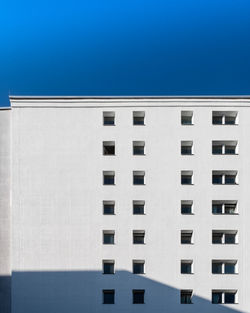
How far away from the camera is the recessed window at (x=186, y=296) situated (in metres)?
26.8

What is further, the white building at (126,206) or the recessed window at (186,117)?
the recessed window at (186,117)

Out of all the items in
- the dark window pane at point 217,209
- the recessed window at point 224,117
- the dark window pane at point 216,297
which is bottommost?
the dark window pane at point 216,297

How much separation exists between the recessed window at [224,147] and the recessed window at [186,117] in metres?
2.53

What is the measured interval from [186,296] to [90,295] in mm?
7180

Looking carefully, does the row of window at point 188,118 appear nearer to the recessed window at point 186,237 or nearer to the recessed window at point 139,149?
the recessed window at point 139,149

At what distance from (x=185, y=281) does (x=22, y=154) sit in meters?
15.6

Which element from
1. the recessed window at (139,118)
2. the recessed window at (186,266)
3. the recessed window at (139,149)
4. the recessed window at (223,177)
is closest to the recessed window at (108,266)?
the recessed window at (186,266)

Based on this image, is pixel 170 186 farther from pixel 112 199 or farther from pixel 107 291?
pixel 107 291

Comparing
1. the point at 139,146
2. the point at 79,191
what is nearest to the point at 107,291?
the point at 79,191

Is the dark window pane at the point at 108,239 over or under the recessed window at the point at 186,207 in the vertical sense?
under

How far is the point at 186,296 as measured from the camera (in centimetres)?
2694

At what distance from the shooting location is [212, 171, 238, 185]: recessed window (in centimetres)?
2756

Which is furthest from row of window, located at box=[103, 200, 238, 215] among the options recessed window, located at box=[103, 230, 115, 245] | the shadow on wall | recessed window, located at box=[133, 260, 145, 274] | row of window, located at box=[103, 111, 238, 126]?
row of window, located at box=[103, 111, 238, 126]

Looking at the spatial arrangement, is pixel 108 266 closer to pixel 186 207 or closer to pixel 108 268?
pixel 108 268
